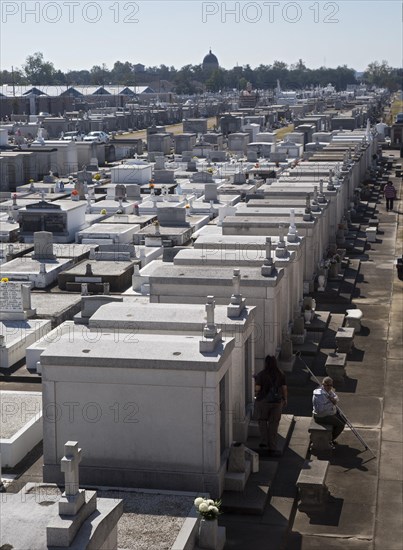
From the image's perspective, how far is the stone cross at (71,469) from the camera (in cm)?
919

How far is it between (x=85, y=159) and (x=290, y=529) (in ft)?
162

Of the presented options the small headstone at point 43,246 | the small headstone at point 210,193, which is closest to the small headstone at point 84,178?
the small headstone at point 210,193

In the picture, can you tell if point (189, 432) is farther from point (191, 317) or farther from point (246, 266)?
point (246, 266)

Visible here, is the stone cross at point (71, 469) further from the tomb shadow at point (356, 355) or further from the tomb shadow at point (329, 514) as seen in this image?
the tomb shadow at point (356, 355)

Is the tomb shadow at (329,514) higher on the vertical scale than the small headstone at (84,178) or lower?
lower

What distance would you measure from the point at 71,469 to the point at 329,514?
4640 millimetres

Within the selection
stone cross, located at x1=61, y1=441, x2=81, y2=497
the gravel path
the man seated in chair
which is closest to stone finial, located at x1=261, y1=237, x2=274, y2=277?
the man seated in chair

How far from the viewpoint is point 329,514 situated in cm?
1298

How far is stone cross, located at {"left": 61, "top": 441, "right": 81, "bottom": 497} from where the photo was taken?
9188 millimetres

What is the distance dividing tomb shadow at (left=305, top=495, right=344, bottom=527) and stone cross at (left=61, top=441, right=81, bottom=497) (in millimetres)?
4157

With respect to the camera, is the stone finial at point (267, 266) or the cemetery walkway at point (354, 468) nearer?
the cemetery walkway at point (354, 468)

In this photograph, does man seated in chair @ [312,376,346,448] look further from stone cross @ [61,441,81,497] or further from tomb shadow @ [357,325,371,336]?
tomb shadow @ [357,325,371,336]

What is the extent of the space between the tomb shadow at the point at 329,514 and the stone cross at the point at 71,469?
416 cm

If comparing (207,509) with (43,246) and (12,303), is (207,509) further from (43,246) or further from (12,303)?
(43,246)
